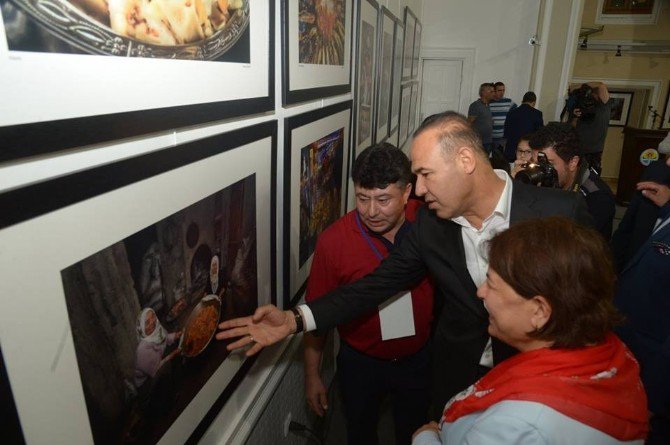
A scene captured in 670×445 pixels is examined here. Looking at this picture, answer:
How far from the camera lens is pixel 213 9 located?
3.10ft

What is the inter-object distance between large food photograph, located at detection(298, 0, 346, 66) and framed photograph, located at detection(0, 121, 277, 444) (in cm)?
47

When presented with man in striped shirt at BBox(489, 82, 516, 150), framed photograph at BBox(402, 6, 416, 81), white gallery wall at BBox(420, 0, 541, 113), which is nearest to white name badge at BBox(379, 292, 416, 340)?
framed photograph at BBox(402, 6, 416, 81)

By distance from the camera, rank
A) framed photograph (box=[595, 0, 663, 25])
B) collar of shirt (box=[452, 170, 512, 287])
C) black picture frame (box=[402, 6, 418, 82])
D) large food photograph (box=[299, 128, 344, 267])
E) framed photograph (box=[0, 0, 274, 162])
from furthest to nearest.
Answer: framed photograph (box=[595, 0, 663, 25]) → black picture frame (box=[402, 6, 418, 82]) → large food photograph (box=[299, 128, 344, 267]) → collar of shirt (box=[452, 170, 512, 287]) → framed photograph (box=[0, 0, 274, 162])

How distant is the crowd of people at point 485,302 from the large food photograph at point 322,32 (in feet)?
1.63

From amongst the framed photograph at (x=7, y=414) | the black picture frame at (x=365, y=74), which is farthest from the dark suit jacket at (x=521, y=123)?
the framed photograph at (x=7, y=414)

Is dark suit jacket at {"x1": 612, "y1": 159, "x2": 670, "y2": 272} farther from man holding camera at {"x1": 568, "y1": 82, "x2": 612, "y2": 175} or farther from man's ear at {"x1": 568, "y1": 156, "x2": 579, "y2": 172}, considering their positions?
man holding camera at {"x1": 568, "y1": 82, "x2": 612, "y2": 175}

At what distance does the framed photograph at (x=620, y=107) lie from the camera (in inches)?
385

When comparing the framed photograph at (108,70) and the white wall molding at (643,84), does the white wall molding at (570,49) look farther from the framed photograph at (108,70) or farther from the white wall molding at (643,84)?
the framed photograph at (108,70)

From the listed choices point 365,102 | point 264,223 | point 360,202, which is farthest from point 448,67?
point 264,223

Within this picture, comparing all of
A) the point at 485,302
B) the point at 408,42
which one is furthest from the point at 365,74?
the point at 408,42

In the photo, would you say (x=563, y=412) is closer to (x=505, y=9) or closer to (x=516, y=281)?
(x=516, y=281)

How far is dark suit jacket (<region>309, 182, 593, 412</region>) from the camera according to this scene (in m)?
1.58

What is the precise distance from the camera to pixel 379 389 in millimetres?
2188

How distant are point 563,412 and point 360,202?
47.8 inches
